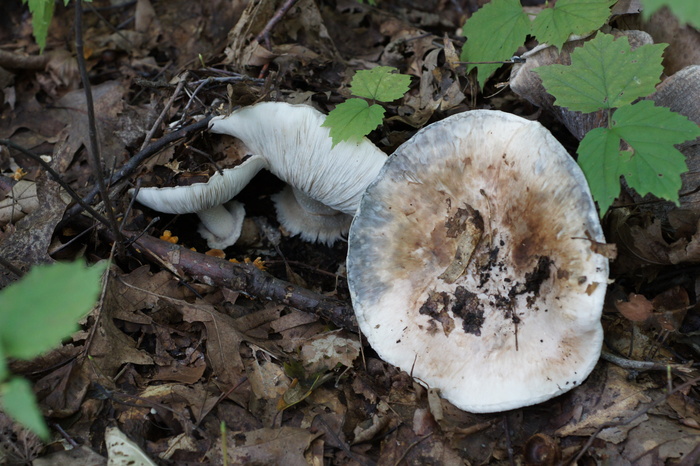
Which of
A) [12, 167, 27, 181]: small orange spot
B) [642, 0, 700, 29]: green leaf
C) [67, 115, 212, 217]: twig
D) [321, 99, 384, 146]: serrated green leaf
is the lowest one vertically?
[12, 167, 27, 181]: small orange spot

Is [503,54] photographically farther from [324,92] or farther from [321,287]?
[321,287]

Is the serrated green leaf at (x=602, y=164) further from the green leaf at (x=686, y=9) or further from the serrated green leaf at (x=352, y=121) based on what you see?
the serrated green leaf at (x=352, y=121)

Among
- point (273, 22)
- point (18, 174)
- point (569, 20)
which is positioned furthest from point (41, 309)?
point (273, 22)

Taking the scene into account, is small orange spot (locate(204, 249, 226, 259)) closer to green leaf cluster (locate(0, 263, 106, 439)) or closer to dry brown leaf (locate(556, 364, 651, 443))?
green leaf cluster (locate(0, 263, 106, 439))

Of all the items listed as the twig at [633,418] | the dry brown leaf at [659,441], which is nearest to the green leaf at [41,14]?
the twig at [633,418]

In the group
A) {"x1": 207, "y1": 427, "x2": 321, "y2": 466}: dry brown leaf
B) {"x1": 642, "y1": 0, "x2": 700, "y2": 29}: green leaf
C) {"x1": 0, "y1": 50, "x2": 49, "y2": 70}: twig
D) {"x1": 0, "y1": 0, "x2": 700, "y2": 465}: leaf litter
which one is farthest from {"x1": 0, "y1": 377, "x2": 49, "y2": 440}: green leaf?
{"x1": 0, "y1": 50, "x2": 49, "y2": 70}: twig

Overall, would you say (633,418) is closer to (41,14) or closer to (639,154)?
(639,154)
